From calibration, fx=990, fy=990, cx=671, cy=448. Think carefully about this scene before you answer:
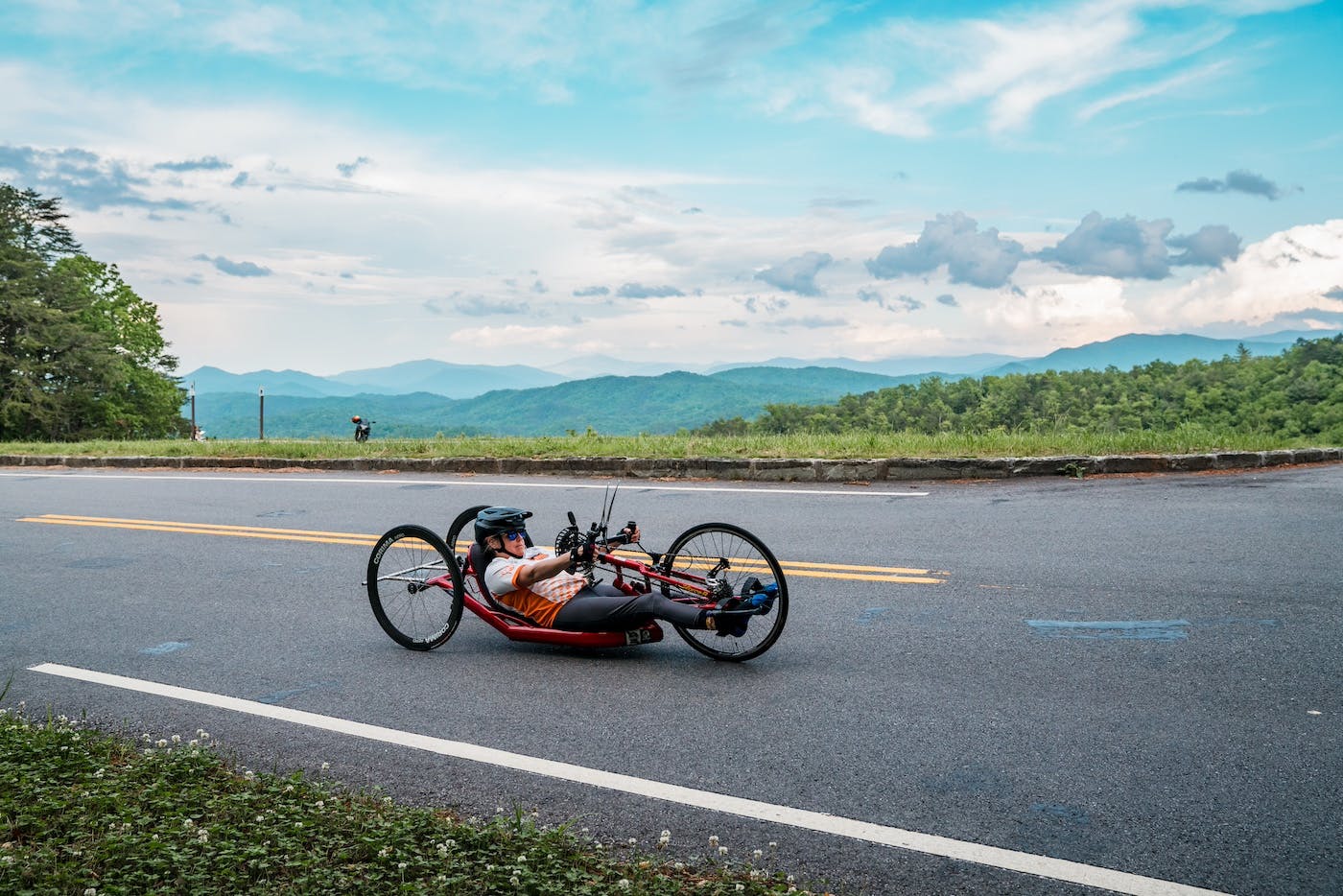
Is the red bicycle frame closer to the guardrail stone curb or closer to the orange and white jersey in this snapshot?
the orange and white jersey

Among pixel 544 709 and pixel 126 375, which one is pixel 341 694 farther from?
pixel 126 375

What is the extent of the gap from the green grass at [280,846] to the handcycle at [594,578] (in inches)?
76.2

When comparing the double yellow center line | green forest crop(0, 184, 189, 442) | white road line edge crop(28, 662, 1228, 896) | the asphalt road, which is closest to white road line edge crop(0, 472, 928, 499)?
the asphalt road

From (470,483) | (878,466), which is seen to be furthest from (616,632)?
(470,483)

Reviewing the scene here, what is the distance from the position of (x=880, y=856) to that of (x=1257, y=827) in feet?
4.55

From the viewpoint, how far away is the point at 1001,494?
35.1ft

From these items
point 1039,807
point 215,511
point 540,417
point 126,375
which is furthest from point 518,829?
point 540,417

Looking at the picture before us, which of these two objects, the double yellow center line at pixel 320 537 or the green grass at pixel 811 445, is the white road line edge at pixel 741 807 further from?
the green grass at pixel 811 445

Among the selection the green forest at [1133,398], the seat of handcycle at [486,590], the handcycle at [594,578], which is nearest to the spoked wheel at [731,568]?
the handcycle at [594,578]

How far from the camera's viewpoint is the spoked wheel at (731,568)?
5.62m

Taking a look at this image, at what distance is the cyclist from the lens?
17.8 ft

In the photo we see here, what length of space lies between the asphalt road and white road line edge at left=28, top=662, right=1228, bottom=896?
1.0 inches

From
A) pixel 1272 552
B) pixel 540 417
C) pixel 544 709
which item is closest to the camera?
pixel 544 709

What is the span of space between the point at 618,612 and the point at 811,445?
8701mm
